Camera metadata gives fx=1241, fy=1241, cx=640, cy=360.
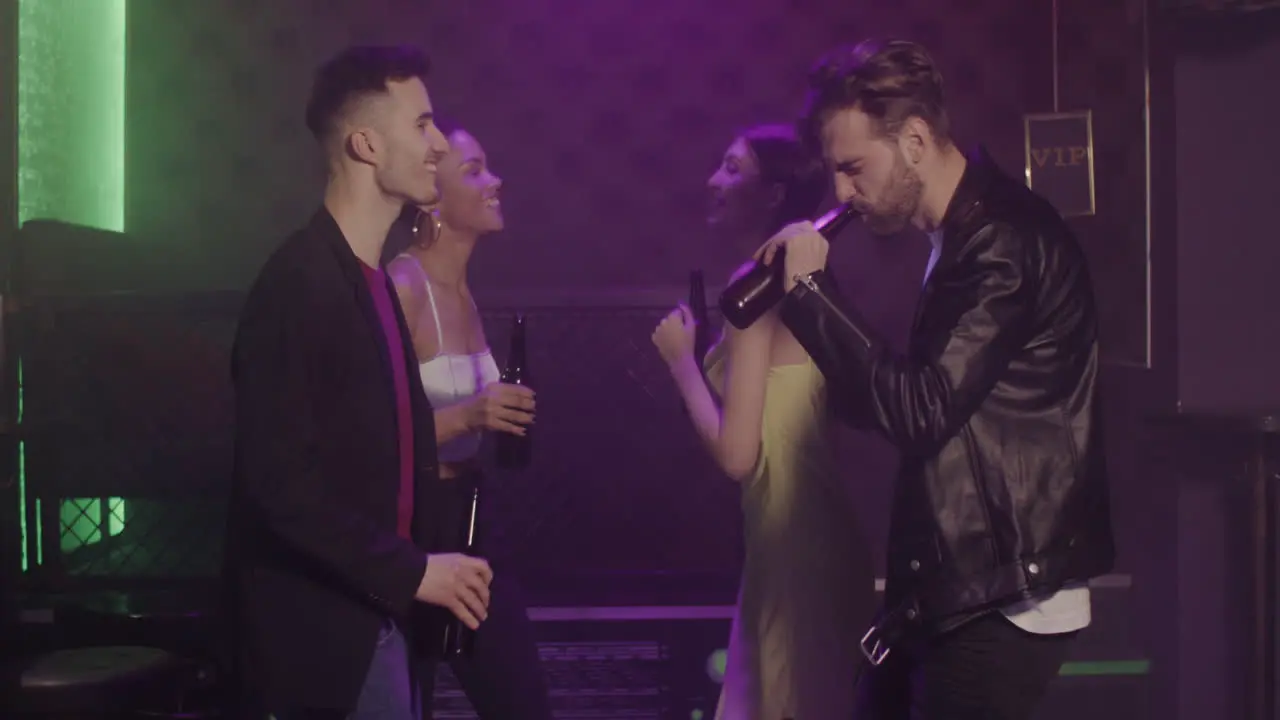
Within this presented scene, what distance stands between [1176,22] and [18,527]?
3.13 meters

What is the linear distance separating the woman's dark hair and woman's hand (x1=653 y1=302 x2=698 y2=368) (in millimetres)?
274

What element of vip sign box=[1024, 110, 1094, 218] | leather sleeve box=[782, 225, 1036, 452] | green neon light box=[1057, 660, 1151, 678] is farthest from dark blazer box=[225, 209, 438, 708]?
vip sign box=[1024, 110, 1094, 218]

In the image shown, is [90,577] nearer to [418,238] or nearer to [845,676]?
[418,238]

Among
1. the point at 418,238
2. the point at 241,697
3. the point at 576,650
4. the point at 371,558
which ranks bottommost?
the point at 576,650

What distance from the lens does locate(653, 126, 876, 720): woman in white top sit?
7.62 feet

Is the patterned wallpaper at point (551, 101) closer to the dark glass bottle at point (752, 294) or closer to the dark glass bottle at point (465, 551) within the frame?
the dark glass bottle at point (465, 551)

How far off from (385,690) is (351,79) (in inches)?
37.7

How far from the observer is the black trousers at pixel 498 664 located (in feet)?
7.80

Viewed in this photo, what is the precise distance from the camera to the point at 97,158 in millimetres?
3814

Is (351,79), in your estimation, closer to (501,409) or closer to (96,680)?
(501,409)

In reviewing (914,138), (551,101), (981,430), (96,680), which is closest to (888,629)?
(981,430)

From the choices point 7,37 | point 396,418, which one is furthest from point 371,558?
point 7,37

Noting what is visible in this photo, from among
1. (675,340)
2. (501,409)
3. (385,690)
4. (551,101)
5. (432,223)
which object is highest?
(551,101)

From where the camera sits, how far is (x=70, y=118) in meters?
3.58
